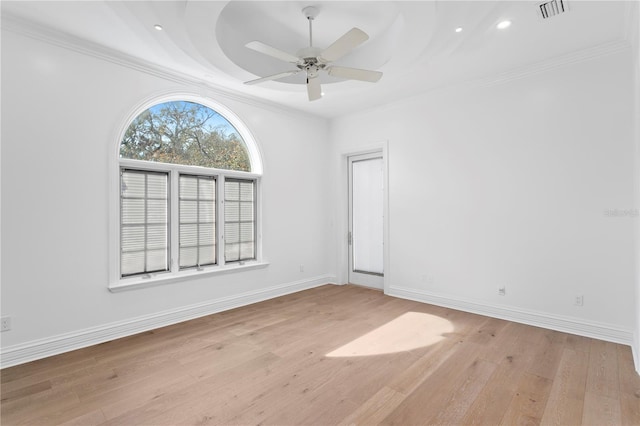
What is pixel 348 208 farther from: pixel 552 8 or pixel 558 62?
pixel 552 8

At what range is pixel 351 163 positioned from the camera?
578 centimetres

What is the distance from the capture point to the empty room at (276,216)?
2.44 metres

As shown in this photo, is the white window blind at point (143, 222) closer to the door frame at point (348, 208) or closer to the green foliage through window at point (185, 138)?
the green foliage through window at point (185, 138)

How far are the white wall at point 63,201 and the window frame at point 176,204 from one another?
0.07m

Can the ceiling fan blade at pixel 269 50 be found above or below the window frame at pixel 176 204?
above

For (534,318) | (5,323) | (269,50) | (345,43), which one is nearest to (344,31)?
(345,43)

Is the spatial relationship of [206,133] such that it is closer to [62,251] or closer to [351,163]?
[62,251]

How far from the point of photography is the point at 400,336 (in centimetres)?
338

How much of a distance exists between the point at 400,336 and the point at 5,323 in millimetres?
3599

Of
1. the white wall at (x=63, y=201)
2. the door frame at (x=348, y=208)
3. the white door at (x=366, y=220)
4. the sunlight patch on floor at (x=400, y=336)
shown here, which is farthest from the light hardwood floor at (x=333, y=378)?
the white door at (x=366, y=220)

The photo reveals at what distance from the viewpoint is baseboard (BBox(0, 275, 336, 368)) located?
284cm

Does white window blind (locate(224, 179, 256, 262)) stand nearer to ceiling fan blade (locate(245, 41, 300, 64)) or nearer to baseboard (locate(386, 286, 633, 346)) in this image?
ceiling fan blade (locate(245, 41, 300, 64))

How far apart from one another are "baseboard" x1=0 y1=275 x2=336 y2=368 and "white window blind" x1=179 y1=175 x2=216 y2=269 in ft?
1.86

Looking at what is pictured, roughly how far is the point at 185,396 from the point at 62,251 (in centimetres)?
192
